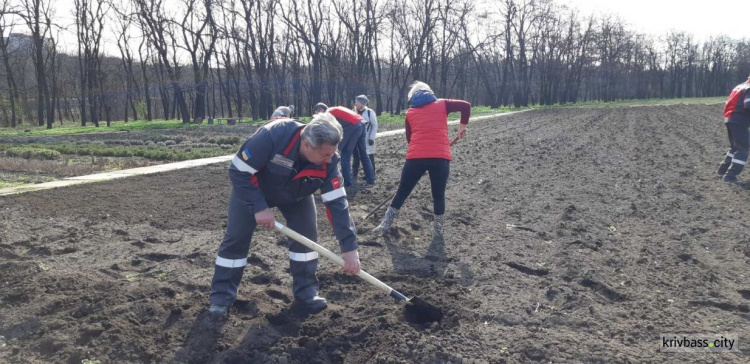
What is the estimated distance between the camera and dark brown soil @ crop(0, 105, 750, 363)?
3707 millimetres

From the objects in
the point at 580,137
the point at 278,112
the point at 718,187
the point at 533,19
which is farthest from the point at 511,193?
the point at 533,19

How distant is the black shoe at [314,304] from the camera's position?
429 cm

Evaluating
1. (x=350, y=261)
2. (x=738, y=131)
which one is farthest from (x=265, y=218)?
(x=738, y=131)

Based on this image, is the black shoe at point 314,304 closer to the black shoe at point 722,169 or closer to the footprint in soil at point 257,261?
the footprint in soil at point 257,261

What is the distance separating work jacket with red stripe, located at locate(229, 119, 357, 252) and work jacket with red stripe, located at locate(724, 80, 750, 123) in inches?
322

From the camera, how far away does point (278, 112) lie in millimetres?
5766

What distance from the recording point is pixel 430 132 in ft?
20.3

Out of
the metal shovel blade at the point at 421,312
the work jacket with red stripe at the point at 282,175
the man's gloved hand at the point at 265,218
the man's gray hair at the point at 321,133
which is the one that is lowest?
the metal shovel blade at the point at 421,312

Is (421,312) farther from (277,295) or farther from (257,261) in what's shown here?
(257,261)

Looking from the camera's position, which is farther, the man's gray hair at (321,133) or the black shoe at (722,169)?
the black shoe at (722,169)

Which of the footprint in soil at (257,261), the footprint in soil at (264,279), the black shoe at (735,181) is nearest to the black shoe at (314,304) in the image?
the footprint in soil at (264,279)

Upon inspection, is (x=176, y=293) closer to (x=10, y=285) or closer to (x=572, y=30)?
(x=10, y=285)

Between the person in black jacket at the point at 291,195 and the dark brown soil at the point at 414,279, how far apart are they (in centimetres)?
31

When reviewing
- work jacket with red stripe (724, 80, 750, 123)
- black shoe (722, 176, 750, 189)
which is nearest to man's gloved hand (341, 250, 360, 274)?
black shoe (722, 176, 750, 189)
